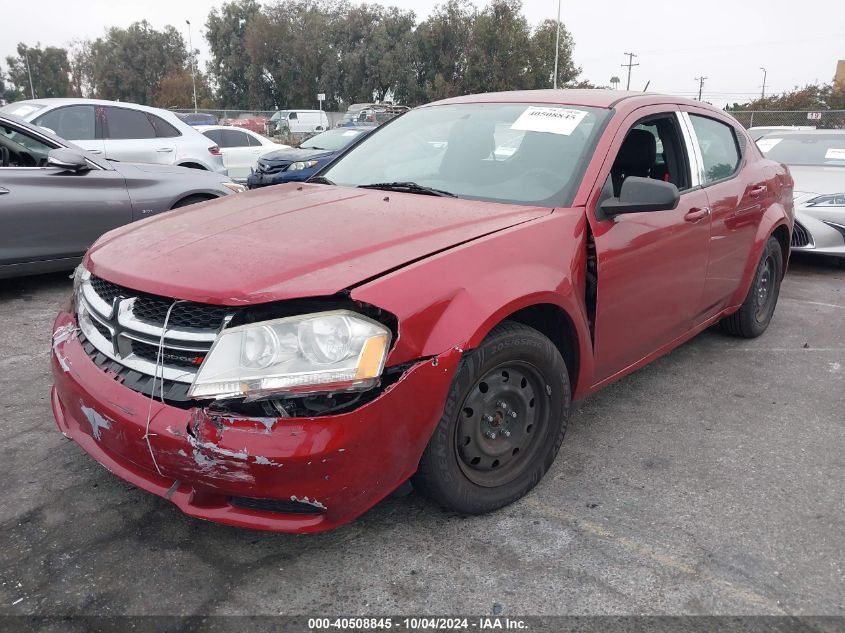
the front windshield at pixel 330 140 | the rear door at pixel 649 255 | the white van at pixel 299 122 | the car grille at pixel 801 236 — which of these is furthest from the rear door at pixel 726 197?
the white van at pixel 299 122

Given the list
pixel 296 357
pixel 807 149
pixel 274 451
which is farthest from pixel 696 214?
pixel 807 149

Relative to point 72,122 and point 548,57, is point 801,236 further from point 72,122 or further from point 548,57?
point 548,57

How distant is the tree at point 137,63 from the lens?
59625mm

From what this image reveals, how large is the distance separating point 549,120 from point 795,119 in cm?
2286

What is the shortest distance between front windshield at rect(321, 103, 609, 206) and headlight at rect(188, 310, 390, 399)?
1.16 meters

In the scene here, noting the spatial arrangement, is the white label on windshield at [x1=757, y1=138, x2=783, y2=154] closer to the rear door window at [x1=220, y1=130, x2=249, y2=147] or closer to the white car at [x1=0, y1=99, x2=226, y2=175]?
the white car at [x1=0, y1=99, x2=226, y2=175]

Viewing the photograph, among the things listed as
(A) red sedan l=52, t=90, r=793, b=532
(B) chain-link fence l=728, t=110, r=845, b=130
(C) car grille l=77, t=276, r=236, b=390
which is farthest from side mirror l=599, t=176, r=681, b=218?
(B) chain-link fence l=728, t=110, r=845, b=130

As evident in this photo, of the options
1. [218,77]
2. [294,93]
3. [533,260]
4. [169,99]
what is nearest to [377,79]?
[294,93]

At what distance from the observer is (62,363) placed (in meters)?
2.43

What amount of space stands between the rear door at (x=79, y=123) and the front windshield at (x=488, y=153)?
227 inches

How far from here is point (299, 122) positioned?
3394 cm

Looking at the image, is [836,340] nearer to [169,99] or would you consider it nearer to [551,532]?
[551,532]

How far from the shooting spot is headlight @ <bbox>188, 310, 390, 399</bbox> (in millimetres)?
1920

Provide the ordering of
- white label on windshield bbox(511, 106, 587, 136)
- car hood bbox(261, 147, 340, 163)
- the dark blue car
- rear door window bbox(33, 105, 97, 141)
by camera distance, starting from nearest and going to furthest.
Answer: white label on windshield bbox(511, 106, 587, 136)
rear door window bbox(33, 105, 97, 141)
the dark blue car
car hood bbox(261, 147, 340, 163)
